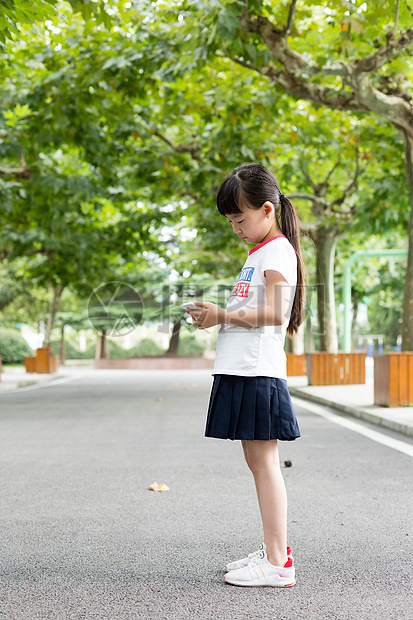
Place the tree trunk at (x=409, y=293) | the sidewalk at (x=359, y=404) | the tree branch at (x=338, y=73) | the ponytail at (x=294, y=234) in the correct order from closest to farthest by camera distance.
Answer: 1. the ponytail at (x=294, y=234)
2. the sidewalk at (x=359, y=404)
3. the tree branch at (x=338, y=73)
4. the tree trunk at (x=409, y=293)

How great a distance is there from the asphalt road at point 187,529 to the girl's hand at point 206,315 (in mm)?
1130

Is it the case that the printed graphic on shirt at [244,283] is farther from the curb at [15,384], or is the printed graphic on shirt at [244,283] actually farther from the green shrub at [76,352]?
the green shrub at [76,352]

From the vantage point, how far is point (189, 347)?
46594mm

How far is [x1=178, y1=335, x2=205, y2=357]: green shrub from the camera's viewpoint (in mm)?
46250

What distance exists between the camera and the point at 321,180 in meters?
18.9

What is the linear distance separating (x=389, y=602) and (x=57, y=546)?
1.79 m

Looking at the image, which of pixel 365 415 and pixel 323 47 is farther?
pixel 323 47

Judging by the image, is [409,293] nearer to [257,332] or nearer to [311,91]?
[311,91]

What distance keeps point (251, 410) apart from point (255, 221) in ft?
2.70

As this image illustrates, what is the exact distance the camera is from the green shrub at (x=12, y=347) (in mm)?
42656

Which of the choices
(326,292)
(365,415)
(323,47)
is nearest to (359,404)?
(365,415)

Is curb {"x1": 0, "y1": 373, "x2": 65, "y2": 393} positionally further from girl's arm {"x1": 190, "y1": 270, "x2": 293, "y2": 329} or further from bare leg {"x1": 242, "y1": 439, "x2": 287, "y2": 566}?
girl's arm {"x1": 190, "y1": 270, "x2": 293, "y2": 329}

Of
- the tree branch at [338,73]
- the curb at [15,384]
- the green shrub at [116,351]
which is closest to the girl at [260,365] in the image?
the tree branch at [338,73]

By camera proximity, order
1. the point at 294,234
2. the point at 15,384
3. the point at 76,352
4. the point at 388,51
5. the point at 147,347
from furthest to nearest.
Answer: the point at 76,352 → the point at 147,347 → the point at 15,384 → the point at 388,51 → the point at 294,234
